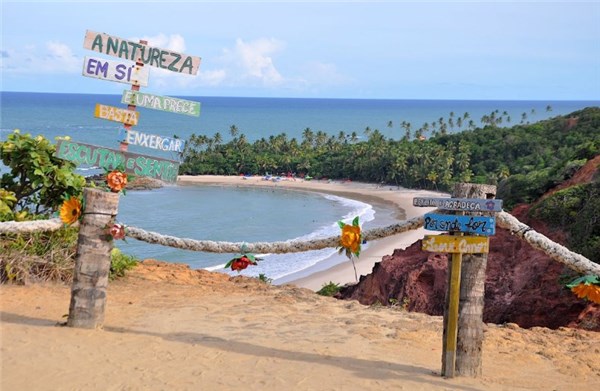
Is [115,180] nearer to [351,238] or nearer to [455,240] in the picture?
[351,238]

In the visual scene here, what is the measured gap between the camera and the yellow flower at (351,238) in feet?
20.7

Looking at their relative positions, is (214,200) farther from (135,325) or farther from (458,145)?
(135,325)

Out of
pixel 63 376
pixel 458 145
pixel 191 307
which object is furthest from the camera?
pixel 458 145

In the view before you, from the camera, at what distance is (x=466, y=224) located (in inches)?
217

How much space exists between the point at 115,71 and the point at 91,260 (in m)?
1.95

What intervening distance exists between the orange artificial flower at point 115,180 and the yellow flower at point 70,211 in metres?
0.34

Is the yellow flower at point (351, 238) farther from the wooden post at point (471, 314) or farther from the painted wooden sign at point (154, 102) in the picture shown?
the painted wooden sign at point (154, 102)

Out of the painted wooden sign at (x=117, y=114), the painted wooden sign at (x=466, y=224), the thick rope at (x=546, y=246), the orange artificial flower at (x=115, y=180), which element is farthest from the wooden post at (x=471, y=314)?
the painted wooden sign at (x=117, y=114)

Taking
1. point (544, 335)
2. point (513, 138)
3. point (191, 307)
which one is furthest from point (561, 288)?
point (513, 138)

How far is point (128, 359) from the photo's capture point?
5.82 meters

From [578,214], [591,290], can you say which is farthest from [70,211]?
[578,214]

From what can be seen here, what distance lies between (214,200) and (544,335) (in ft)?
165

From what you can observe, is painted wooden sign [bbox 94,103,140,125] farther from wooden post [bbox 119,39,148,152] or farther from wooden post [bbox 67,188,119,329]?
wooden post [bbox 67,188,119,329]

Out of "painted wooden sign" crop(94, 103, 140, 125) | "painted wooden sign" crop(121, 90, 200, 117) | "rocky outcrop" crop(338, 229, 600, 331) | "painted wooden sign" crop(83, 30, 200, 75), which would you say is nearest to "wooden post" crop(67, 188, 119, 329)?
"painted wooden sign" crop(94, 103, 140, 125)
